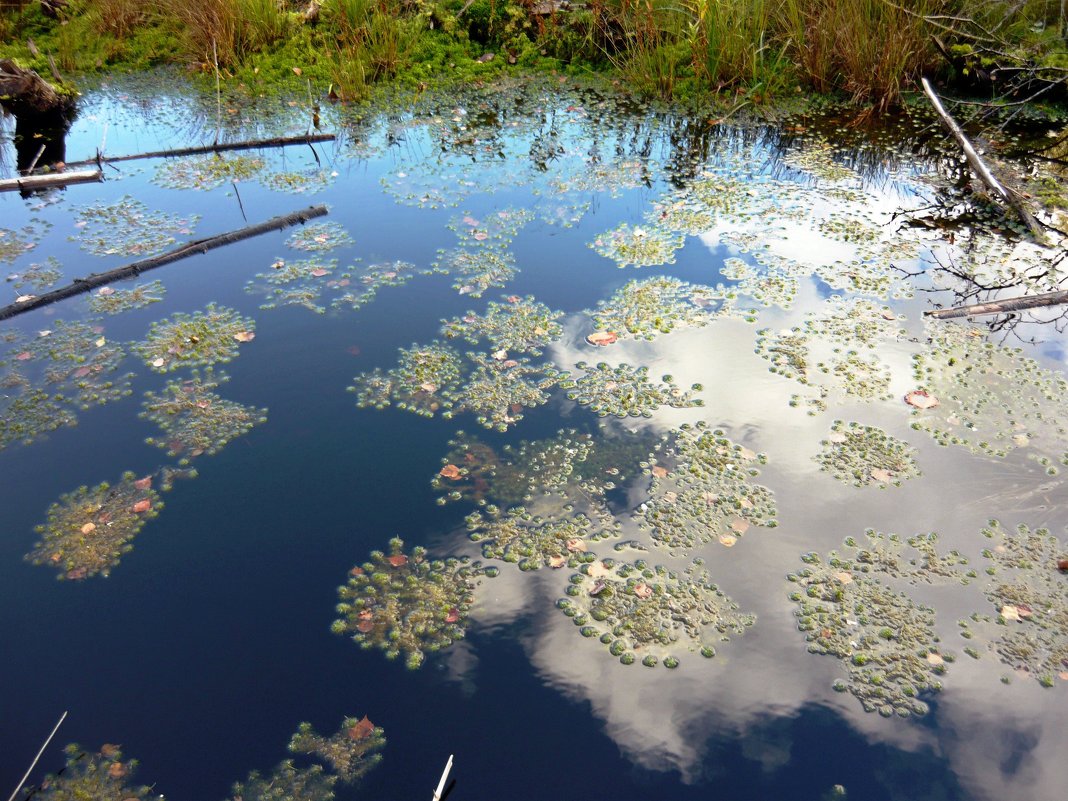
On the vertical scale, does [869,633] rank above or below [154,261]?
below

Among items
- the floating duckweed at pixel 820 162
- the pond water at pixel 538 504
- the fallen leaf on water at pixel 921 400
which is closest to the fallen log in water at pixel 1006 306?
the pond water at pixel 538 504

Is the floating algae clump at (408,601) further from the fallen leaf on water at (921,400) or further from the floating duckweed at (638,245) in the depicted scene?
the floating duckweed at (638,245)

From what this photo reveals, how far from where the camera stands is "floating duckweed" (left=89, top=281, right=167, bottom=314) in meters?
4.26

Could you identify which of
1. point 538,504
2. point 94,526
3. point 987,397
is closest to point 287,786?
point 538,504

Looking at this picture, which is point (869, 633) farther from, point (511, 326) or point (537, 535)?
point (511, 326)

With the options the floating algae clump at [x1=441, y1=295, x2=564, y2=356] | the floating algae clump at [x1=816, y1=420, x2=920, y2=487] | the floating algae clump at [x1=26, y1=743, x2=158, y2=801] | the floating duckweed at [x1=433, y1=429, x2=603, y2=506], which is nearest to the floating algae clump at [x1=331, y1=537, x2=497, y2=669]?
the floating duckweed at [x1=433, y1=429, x2=603, y2=506]

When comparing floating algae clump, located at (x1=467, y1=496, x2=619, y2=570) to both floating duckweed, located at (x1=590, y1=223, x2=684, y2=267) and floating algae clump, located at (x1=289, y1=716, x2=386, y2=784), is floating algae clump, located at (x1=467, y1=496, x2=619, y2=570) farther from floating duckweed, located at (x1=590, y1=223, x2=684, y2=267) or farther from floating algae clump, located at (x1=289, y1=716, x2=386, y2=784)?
floating duckweed, located at (x1=590, y1=223, x2=684, y2=267)

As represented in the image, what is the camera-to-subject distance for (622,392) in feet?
11.8

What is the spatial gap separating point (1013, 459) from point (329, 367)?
3.17 metres

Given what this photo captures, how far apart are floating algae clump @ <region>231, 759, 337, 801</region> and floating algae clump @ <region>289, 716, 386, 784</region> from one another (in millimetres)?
41

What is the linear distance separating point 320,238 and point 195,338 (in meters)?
1.32

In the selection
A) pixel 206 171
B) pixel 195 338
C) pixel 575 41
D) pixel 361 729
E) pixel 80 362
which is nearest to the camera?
pixel 361 729

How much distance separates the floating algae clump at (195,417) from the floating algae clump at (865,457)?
8.37 feet

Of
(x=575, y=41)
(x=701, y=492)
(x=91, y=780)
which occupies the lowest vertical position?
(x=91, y=780)
